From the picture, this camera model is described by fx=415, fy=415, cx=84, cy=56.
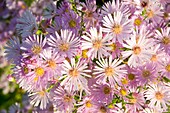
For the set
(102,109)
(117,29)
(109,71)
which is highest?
(117,29)

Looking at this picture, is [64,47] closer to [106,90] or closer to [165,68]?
[106,90]

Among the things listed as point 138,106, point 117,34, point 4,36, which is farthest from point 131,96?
point 4,36

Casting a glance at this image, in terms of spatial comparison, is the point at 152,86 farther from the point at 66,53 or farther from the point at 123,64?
the point at 66,53

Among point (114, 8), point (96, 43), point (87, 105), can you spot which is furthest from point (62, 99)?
point (114, 8)

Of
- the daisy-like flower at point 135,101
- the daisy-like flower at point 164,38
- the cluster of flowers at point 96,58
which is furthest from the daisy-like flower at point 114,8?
the daisy-like flower at point 135,101

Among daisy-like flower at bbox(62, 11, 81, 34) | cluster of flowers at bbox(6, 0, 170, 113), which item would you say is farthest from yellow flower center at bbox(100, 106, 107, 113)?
daisy-like flower at bbox(62, 11, 81, 34)

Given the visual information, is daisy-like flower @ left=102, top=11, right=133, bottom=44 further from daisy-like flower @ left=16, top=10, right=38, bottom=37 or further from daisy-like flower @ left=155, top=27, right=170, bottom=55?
daisy-like flower @ left=16, top=10, right=38, bottom=37
